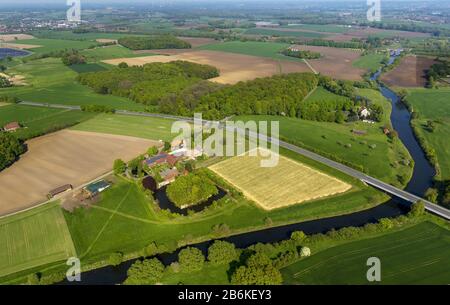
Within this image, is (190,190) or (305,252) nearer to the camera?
(305,252)

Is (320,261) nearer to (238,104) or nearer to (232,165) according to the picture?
(232,165)

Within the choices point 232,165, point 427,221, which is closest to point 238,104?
point 232,165

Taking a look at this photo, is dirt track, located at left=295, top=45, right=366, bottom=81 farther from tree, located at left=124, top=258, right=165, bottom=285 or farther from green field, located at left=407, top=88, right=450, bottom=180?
tree, located at left=124, top=258, right=165, bottom=285

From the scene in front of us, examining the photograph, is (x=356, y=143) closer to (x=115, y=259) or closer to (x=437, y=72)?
(x=115, y=259)

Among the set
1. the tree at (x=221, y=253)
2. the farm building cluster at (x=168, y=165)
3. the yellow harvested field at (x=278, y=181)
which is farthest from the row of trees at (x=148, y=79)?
the tree at (x=221, y=253)

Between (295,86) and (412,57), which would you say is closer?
(295,86)

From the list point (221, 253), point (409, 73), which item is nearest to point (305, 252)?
point (221, 253)
